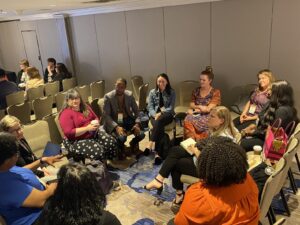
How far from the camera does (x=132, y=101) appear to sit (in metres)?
4.72

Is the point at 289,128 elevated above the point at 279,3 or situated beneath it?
situated beneath

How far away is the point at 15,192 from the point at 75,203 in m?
0.65

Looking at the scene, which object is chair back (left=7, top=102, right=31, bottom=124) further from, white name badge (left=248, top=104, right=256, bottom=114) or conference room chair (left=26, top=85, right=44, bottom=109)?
white name badge (left=248, top=104, right=256, bottom=114)

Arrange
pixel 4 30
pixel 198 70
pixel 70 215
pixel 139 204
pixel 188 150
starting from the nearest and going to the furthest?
pixel 70 215
pixel 188 150
pixel 139 204
pixel 198 70
pixel 4 30

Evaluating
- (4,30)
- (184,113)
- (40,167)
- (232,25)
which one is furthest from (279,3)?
(4,30)

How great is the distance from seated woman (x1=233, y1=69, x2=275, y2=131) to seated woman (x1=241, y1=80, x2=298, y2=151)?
509 mm

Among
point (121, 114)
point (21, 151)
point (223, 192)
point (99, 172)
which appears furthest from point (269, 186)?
point (121, 114)

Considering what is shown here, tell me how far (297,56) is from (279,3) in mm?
904

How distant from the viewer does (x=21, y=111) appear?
520 centimetres

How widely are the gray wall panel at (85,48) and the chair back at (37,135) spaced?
464 centimetres

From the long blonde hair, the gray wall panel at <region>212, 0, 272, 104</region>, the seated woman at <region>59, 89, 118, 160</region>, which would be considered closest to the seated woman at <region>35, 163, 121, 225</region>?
the long blonde hair

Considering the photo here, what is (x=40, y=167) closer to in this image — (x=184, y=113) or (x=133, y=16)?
(x=184, y=113)

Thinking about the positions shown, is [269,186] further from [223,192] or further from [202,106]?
[202,106]

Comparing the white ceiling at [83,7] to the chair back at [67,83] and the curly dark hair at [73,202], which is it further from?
the curly dark hair at [73,202]
